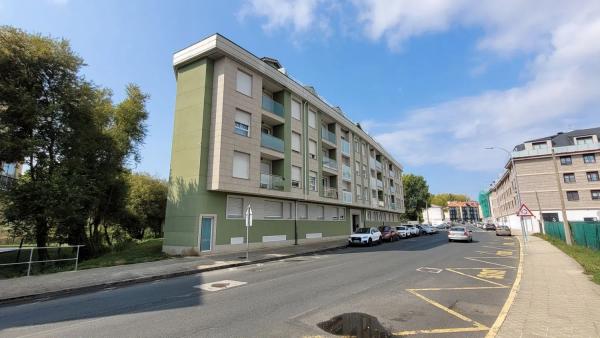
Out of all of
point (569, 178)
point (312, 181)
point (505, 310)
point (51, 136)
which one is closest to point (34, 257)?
point (51, 136)

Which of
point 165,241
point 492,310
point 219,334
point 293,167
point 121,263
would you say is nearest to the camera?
point 219,334

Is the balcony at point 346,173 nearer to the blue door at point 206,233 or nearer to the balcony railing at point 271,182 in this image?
the balcony railing at point 271,182

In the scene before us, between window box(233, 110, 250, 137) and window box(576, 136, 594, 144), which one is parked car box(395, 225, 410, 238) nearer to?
window box(233, 110, 250, 137)

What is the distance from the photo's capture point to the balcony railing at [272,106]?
→ 74.6 ft

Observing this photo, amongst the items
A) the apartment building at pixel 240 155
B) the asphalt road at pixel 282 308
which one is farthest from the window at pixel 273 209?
the asphalt road at pixel 282 308

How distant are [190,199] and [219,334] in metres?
14.2

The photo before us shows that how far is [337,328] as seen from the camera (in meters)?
5.42

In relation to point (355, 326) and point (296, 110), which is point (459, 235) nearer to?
point (296, 110)

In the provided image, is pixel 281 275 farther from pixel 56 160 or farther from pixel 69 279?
pixel 56 160

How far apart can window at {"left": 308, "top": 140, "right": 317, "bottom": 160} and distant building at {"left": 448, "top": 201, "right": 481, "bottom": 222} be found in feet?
509

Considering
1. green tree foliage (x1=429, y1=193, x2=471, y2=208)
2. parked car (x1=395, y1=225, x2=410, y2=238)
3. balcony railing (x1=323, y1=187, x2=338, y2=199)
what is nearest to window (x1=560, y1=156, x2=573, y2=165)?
parked car (x1=395, y1=225, x2=410, y2=238)

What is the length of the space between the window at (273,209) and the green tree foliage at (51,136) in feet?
33.8

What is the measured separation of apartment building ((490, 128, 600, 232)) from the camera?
151 ft

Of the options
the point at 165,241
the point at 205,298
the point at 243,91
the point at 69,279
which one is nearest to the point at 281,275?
the point at 205,298
